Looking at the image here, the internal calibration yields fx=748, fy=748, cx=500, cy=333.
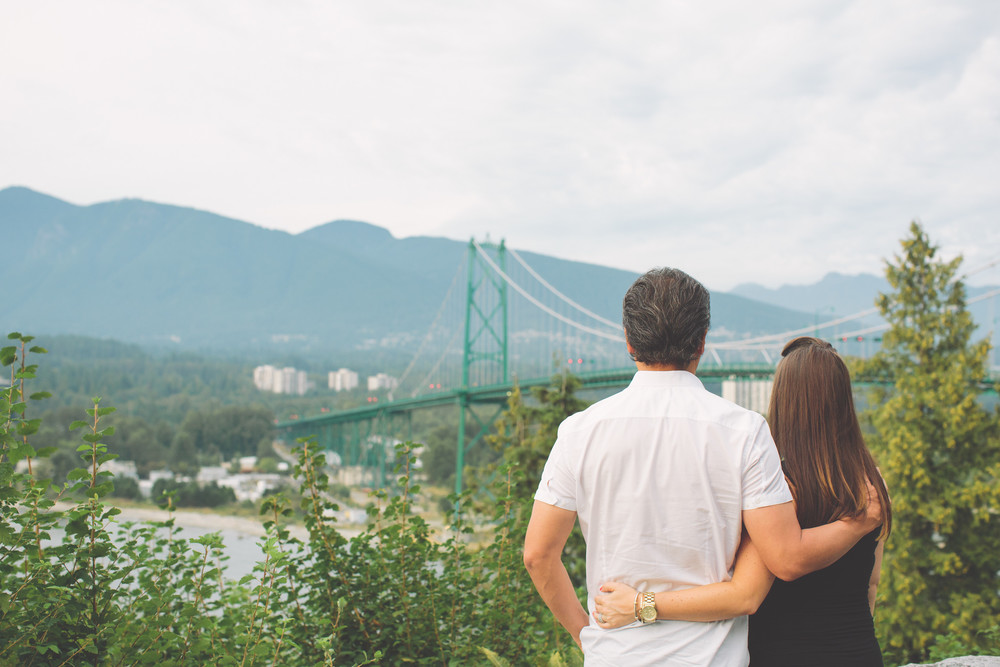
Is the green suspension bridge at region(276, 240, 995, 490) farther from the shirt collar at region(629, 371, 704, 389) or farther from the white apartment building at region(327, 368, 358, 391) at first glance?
the white apartment building at region(327, 368, 358, 391)

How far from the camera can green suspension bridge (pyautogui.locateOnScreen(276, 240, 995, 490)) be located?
2072cm

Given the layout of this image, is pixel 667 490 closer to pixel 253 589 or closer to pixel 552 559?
pixel 552 559

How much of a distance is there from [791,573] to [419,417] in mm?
45698

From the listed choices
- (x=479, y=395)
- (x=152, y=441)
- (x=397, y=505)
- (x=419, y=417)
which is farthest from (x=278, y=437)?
(x=397, y=505)

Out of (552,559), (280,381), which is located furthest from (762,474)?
(280,381)

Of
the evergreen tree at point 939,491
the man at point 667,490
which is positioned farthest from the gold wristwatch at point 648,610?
the evergreen tree at point 939,491

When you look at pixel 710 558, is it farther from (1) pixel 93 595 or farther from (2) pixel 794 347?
(1) pixel 93 595

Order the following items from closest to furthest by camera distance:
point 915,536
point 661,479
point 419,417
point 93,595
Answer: point 661,479, point 93,595, point 915,536, point 419,417

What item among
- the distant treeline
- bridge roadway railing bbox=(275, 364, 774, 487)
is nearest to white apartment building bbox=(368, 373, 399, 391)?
the distant treeline

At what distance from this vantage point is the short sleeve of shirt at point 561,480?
142 cm

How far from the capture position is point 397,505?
2600mm

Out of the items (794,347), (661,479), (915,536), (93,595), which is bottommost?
(915,536)

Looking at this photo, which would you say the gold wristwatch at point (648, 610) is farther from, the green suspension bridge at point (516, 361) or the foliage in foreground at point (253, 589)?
the green suspension bridge at point (516, 361)

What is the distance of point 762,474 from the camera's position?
4.44ft
